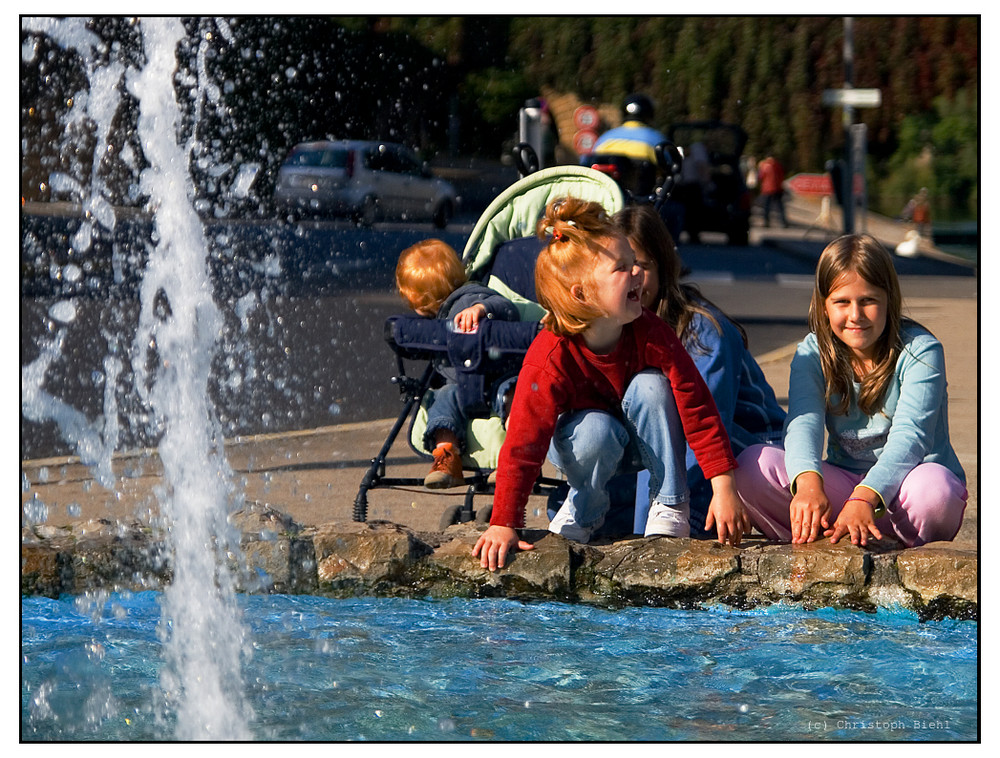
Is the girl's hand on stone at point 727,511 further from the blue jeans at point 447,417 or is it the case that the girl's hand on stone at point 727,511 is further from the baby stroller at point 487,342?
the blue jeans at point 447,417

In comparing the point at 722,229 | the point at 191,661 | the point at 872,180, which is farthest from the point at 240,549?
the point at 872,180

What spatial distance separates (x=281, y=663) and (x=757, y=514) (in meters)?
1.57

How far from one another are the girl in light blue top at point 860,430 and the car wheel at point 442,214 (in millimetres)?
23040

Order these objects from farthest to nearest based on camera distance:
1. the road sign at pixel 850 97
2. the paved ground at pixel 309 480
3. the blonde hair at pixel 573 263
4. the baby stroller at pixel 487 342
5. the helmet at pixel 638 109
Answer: the road sign at pixel 850 97, the helmet at pixel 638 109, the paved ground at pixel 309 480, the baby stroller at pixel 487 342, the blonde hair at pixel 573 263

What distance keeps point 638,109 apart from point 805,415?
743 cm

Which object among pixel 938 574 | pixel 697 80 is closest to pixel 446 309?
pixel 938 574

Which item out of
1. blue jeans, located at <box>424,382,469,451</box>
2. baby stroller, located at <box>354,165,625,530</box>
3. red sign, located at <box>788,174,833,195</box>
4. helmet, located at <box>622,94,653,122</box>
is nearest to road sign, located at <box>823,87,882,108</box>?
red sign, located at <box>788,174,833,195</box>

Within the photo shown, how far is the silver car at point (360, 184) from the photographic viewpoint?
79.4ft

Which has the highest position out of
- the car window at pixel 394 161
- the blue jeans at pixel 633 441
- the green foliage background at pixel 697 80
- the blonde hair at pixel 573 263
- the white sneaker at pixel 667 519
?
the green foliage background at pixel 697 80

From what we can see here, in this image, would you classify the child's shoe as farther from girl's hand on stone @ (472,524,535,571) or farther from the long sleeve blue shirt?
the long sleeve blue shirt

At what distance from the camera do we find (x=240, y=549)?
A: 4262 millimetres

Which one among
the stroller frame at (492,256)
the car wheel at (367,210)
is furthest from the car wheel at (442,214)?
the stroller frame at (492,256)

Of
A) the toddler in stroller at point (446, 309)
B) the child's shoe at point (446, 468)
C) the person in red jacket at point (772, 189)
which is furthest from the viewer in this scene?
the person in red jacket at point (772, 189)

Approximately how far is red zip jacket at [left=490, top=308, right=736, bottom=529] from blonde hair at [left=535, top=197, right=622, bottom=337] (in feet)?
0.30
